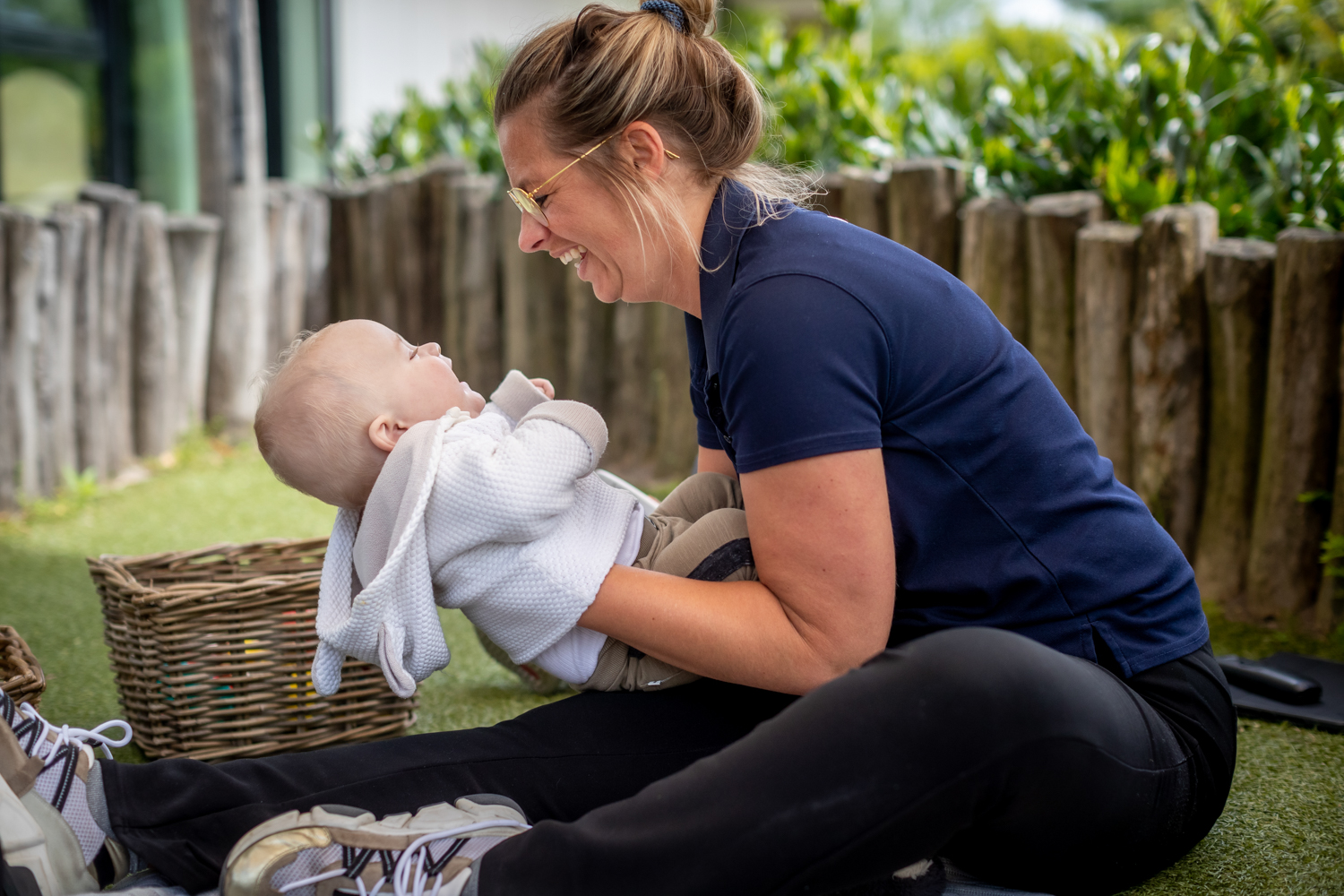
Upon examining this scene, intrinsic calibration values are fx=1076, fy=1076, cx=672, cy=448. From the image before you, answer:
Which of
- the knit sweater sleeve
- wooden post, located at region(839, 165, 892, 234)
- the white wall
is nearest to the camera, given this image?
the knit sweater sleeve

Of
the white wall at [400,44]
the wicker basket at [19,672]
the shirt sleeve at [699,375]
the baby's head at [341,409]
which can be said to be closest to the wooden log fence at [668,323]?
the shirt sleeve at [699,375]

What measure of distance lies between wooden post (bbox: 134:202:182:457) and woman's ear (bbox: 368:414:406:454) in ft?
10.8

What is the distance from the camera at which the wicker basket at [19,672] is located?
1.64 m

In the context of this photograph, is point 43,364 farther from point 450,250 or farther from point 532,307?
point 532,307

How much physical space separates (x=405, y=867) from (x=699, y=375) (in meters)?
0.88

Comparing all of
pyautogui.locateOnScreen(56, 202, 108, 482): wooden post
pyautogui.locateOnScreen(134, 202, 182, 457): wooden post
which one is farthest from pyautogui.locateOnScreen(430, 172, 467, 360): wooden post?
pyautogui.locateOnScreen(56, 202, 108, 482): wooden post

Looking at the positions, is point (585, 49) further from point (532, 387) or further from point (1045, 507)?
point (1045, 507)

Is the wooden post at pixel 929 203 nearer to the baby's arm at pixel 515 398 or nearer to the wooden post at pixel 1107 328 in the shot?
the wooden post at pixel 1107 328

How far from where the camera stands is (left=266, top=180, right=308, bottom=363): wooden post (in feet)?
17.0

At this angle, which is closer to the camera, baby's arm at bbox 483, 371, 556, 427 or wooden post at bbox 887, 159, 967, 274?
baby's arm at bbox 483, 371, 556, 427

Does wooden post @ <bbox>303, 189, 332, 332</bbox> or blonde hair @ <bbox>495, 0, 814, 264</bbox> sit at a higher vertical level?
blonde hair @ <bbox>495, 0, 814, 264</bbox>

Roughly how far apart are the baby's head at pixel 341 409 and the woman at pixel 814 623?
31 cm

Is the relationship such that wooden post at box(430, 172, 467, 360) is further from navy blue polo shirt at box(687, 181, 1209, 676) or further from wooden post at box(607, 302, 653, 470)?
navy blue polo shirt at box(687, 181, 1209, 676)

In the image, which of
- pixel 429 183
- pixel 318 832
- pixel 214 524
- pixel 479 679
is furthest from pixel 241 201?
pixel 318 832
